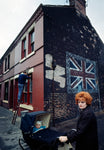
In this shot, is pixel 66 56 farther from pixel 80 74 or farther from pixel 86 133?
pixel 86 133

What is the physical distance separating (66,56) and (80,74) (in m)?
1.84

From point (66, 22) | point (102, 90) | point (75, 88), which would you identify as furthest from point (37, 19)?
point (102, 90)

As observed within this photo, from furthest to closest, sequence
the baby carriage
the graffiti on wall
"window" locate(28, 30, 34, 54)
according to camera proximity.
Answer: "window" locate(28, 30, 34, 54) → the graffiti on wall → the baby carriage

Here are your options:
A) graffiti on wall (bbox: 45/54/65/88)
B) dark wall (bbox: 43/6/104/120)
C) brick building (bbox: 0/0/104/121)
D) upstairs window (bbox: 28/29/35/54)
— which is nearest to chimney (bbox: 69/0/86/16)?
brick building (bbox: 0/0/104/121)

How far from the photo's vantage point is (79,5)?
31.1 feet

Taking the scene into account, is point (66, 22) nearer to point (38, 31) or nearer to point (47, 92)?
point (38, 31)

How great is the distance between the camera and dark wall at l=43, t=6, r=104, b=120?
6.23 meters

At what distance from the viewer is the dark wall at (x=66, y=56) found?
6227 mm

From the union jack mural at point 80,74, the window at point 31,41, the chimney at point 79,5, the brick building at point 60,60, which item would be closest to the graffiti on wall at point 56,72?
the brick building at point 60,60

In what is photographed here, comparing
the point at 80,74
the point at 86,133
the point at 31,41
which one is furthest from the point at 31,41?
the point at 86,133

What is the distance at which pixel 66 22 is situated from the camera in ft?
26.0

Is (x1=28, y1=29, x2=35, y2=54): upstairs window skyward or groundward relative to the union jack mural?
skyward

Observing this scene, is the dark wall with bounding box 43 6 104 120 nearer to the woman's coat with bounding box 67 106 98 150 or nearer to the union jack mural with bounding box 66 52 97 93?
the union jack mural with bounding box 66 52 97 93

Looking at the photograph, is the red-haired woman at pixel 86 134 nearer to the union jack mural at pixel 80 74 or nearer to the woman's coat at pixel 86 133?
the woman's coat at pixel 86 133
